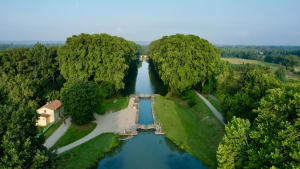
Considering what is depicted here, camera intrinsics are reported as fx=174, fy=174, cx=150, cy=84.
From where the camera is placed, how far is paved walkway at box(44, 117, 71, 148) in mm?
22000

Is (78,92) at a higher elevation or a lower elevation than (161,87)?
higher

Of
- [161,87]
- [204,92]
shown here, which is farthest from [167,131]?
[161,87]

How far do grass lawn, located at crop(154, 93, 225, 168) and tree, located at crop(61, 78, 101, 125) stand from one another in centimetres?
1176

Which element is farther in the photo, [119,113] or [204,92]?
[204,92]

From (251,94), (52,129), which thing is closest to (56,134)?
(52,129)

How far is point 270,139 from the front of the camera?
11.6m

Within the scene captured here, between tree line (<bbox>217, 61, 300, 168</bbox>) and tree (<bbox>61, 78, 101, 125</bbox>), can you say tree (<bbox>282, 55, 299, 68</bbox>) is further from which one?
tree (<bbox>61, 78, 101, 125</bbox>)

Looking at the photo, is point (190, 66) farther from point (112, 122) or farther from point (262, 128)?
point (262, 128)

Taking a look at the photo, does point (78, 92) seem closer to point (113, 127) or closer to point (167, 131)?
point (113, 127)

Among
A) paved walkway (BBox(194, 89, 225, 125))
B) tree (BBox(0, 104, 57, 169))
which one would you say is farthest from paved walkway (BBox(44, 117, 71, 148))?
paved walkway (BBox(194, 89, 225, 125))

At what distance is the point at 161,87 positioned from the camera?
53.7 meters

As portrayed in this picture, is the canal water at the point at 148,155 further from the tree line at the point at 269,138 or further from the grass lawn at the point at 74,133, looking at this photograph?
the tree line at the point at 269,138

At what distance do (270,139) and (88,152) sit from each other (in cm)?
1839

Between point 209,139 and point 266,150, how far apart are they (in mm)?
12187
